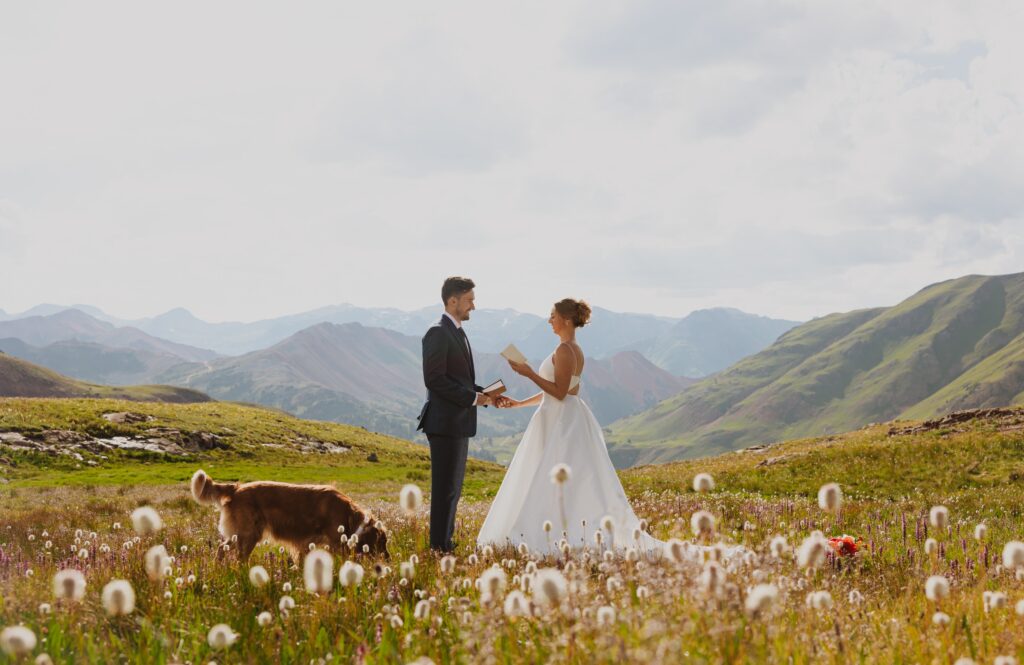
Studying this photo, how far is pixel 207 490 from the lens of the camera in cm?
888

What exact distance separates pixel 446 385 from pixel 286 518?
9.96ft

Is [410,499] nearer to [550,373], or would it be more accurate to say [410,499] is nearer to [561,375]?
[561,375]

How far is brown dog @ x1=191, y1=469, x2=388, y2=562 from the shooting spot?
29.0ft

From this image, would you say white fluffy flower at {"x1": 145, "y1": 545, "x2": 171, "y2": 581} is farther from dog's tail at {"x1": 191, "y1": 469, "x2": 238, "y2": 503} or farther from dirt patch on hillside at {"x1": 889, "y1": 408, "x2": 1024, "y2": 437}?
dirt patch on hillside at {"x1": 889, "y1": 408, "x2": 1024, "y2": 437}

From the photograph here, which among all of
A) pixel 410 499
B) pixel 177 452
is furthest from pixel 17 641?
pixel 177 452

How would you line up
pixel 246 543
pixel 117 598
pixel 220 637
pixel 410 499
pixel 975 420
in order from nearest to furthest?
pixel 117 598 → pixel 220 637 → pixel 410 499 → pixel 246 543 → pixel 975 420

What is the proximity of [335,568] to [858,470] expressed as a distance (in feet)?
77.4

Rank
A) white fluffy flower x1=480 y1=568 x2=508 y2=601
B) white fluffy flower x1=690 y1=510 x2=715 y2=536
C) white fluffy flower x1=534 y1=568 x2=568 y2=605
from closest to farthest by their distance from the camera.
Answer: white fluffy flower x1=534 y1=568 x2=568 y2=605 → white fluffy flower x1=480 y1=568 x2=508 y2=601 → white fluffy flower x1=690 y1=510 x2=715 y2=536

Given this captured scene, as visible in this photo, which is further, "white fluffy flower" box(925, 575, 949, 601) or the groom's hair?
the groom's hair

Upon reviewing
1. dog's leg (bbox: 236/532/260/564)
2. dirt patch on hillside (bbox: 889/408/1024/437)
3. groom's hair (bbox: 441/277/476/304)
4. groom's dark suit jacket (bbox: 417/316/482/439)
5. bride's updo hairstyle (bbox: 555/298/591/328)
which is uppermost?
groom's hair (bbox: 441/277/476/304)

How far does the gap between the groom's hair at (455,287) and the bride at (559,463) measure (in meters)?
1.51

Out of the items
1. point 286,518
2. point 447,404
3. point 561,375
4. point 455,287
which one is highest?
point 455,287

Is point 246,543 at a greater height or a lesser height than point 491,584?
lesser

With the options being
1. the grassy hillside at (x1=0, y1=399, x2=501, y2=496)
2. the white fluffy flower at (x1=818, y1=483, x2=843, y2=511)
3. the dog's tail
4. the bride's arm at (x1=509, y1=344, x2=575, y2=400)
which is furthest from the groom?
the grassy hillside at (x1=0, y1=399, x2=501, y2=496)
